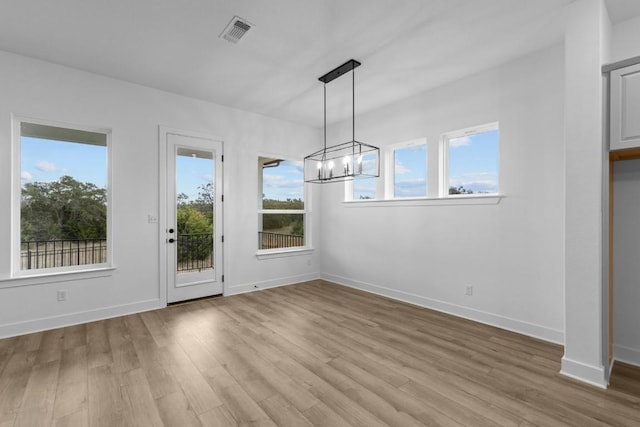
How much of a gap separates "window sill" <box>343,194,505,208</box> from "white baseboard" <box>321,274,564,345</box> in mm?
1296

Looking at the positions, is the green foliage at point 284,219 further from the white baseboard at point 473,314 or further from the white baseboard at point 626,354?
the white baseboard at point 626,354

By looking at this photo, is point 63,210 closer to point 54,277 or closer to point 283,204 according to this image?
point 54,277

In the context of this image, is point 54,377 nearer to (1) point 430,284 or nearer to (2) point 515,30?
(1) point 430,284

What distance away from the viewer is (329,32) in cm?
276

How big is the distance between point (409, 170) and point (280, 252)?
8.59 feet

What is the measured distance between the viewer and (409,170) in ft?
14.6

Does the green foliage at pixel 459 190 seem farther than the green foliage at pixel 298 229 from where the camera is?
No

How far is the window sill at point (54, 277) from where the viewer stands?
10.2ft

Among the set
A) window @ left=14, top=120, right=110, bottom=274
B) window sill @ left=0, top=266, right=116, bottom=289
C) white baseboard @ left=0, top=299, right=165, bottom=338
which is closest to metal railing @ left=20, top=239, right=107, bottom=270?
window @ left=14, top=120, right=110, bottom=274

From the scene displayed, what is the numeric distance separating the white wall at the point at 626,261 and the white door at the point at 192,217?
467 cm

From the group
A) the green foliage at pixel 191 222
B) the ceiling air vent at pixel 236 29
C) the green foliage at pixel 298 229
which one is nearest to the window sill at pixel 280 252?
the green foliage at pixel 298 229

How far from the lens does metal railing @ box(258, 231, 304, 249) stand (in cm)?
520

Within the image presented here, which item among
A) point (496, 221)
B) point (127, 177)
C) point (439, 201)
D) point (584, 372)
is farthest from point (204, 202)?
point (584, 372)

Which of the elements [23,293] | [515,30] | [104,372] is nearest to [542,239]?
[515,30]
